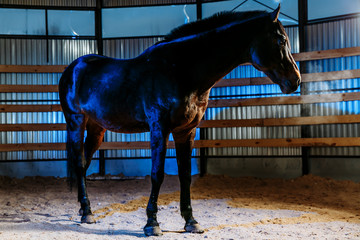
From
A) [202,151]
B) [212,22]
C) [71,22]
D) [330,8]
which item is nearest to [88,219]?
[212,22]

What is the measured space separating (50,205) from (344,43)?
6.26 meters

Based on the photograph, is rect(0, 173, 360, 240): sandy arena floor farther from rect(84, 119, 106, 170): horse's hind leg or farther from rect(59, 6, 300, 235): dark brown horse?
rect(84, 119, 106, 170): horse's hind leg

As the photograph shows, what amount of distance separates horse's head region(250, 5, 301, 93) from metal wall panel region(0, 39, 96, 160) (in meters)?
6.25

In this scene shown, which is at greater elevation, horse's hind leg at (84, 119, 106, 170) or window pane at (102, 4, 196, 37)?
window pane at (102, 4, 196, 37)

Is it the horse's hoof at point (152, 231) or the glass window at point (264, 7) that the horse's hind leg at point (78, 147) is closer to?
the horse's hoof at point (152, 231)

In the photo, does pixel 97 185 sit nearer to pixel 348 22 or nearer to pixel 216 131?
pixel 216 131

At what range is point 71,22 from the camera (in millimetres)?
8188

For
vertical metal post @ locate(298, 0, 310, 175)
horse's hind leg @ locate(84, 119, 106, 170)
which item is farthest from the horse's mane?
vertical metal post @ locate(298, 0, 310, 175)

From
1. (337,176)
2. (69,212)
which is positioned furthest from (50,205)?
(337,176)

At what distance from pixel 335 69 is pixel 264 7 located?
80.5 inches

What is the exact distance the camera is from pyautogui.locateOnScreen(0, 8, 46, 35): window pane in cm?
795

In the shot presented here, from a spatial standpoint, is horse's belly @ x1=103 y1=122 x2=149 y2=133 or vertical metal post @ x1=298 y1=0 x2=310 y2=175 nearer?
horse's belly @ x1=103 y1=122 x2=149 y2=133

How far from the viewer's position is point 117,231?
3113 millimetres

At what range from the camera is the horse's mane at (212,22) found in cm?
297
